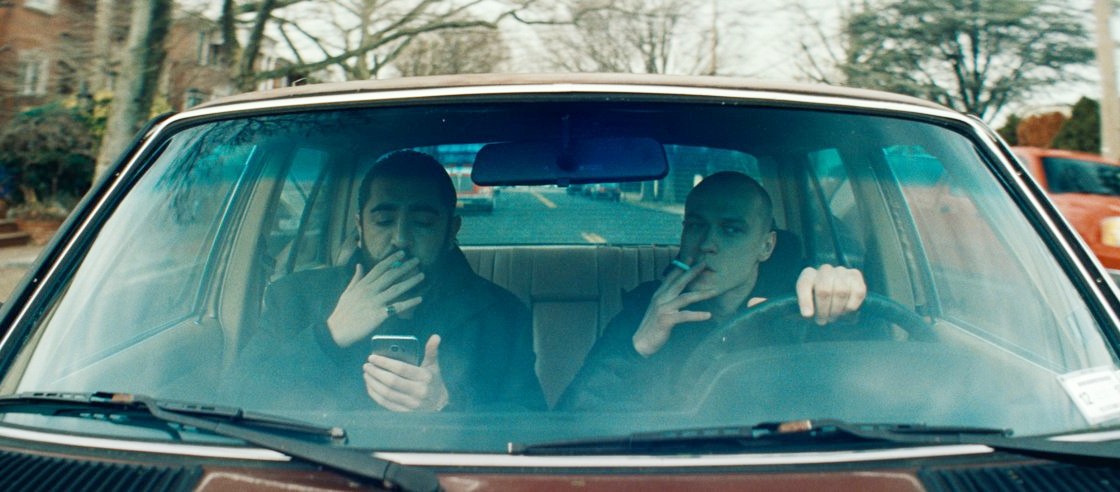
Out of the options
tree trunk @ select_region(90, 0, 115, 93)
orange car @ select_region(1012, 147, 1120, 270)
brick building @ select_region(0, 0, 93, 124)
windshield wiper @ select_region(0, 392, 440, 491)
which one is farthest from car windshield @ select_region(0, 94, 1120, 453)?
brick building @ select_region(0, 0, 93, 124)

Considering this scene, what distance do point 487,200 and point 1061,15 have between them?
23081 mm

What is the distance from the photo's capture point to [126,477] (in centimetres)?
150

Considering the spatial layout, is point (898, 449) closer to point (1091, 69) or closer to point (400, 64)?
point (400, 64)

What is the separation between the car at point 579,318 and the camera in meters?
1.54

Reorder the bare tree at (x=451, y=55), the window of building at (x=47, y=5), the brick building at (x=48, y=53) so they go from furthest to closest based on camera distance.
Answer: the bare tree at (x=451, y=55) → the window of building at (x=47, y=5) → the brick building at (x=48, y=53)

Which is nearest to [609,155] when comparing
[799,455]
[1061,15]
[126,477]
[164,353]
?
[799,455]

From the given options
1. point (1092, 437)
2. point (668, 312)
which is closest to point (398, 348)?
point (668, 312)

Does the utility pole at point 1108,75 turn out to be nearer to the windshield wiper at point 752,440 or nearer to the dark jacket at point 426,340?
the dark jacket at point 426,340

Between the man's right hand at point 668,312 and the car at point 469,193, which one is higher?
the car at point 469,193

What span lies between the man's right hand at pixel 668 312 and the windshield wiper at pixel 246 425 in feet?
2.34

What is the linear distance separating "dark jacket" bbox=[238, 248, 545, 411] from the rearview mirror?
33cm

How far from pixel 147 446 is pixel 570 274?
5.20 feet

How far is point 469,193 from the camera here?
8.23 ft

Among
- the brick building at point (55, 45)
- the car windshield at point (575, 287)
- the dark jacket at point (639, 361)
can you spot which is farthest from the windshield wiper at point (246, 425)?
the brick building at point (55, 45)
